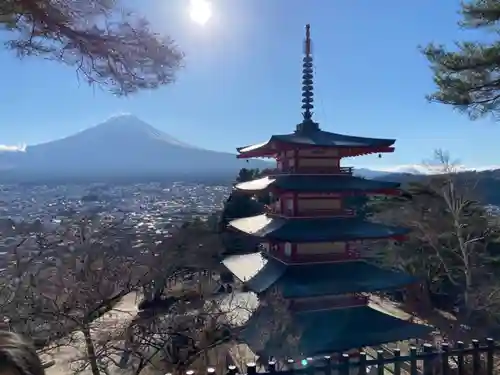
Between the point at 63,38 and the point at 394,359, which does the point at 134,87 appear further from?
the point at 394,359

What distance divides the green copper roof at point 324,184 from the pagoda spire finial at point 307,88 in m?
1.44

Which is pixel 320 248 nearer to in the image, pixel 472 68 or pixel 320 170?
pixel 320 170

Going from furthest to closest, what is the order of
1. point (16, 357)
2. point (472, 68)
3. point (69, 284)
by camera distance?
point (69, 284), point (472, 68), point (16, 357)

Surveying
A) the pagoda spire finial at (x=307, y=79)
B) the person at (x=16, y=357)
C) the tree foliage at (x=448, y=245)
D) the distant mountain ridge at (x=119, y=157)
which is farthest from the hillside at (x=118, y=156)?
the person at (x=16, y=357)

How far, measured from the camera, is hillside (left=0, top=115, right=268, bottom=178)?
105 metres

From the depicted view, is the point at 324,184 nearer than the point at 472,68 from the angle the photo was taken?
No

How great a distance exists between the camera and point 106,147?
123375 mm

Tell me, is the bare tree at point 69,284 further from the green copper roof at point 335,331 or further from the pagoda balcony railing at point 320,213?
the pagoda balcony railing at point 320,213

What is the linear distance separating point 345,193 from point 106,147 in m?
125

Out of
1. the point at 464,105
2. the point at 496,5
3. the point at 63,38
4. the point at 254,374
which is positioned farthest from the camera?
the point at 464,105

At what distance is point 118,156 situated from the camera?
117m

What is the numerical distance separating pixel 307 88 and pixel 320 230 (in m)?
3.72

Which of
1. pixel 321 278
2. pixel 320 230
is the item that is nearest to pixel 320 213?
pixel 320 230

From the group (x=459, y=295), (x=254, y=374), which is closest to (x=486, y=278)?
(x=459, y=295)
